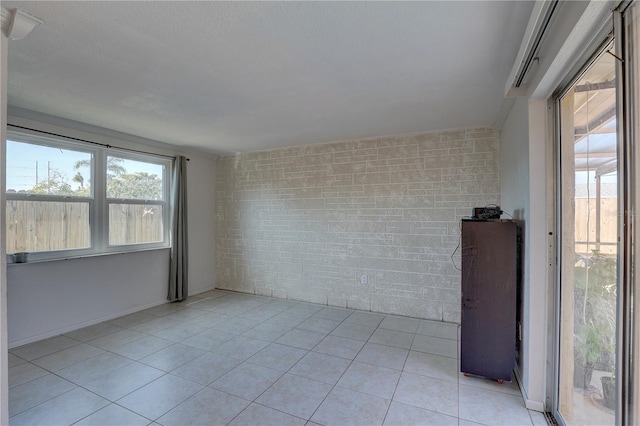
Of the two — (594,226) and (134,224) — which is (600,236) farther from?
(134,224)

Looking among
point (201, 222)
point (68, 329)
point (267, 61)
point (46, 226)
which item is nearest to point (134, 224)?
point (46, 226)

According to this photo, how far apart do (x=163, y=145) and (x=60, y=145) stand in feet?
3.97

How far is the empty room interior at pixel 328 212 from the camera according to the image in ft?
4.86

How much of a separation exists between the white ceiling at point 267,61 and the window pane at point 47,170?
1.63 feet

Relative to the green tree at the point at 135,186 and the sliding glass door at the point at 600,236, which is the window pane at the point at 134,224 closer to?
the green tree at the point at 135,186

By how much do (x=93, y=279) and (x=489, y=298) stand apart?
4330 mm

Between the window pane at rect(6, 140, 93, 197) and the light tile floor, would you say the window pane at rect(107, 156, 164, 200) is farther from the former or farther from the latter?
the light tile floor

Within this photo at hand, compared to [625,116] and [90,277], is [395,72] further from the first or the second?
[90,277]

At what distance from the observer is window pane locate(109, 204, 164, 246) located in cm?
389

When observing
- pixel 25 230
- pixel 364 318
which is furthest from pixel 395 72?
pixel 25 230

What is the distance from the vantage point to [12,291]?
293 cm

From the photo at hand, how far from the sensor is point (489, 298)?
91.2 inches

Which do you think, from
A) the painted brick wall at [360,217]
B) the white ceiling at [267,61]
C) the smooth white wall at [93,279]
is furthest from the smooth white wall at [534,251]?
the smooth white wall at [93,279]

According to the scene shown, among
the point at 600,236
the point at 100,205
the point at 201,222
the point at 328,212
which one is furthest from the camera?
the point at 201,222
